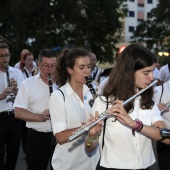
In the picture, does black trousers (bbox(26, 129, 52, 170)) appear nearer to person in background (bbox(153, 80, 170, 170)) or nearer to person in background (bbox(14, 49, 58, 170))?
person in background (bbox(14, 49, 58, 170))

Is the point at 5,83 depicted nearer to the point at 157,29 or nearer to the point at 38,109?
the point at 38,109

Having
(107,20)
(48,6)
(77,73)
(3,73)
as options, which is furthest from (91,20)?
(77,73)

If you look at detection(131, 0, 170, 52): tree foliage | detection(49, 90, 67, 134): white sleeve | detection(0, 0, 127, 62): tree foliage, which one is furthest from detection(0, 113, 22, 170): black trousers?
detection(131, 0, 170, 52): tree foliage

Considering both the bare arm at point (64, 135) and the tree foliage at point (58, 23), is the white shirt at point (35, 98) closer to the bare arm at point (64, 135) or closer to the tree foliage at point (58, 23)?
the bare arm at point (64, 135)

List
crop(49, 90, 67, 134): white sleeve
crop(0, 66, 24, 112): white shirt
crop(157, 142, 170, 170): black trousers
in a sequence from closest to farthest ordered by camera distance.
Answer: crop(49, 90, 67, 134): white sleeve → crop(157, 142, 170, 170): black trousers → crop(0, 66, 24, 112): white shirt

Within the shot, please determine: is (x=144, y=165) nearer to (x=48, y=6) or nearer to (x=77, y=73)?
(x=77, y=73)

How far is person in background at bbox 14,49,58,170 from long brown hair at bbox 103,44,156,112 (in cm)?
197

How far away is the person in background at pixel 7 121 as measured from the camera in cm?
564

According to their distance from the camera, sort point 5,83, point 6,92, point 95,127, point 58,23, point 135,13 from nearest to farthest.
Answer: point 95,127 < point 6,92 < point 5,83 < point 58,23 < point 135,13

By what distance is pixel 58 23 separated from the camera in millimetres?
31562

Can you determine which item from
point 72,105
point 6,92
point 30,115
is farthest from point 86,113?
point 6,92

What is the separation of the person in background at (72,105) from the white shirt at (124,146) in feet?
2.06

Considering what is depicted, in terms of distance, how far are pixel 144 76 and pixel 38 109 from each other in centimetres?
231

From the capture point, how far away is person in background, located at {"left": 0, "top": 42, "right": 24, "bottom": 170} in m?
5.64
